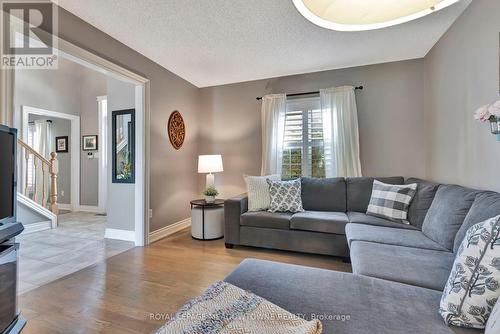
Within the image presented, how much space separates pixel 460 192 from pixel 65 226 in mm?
5396

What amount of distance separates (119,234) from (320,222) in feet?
9.07

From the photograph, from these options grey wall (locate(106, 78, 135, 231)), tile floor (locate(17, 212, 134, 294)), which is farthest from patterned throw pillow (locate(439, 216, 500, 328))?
grey wall (locate(106, 78, 135, 231))

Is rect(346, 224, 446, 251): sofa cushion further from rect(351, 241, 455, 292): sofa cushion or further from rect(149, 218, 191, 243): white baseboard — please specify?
rect(149, 218, 191, 243): white baseboard

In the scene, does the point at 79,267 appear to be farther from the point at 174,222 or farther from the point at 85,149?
the point at 85,149

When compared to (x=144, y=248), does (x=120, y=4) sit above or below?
above

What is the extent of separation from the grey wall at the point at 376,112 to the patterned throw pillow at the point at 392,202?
0.79 metres

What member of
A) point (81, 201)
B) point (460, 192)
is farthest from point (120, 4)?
point (81, 201)

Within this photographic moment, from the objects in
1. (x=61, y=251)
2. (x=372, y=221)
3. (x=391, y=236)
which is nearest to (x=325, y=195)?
(x=372, y=221)

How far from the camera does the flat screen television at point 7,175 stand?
137cm

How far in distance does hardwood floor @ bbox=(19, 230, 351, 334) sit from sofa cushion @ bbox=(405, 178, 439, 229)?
33.6 inches

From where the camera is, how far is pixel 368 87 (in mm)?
3387

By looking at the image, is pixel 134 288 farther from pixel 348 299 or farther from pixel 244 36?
pixel 244 36

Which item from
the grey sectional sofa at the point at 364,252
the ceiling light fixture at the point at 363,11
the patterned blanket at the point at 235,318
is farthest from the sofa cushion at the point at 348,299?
the ceiling light fixture at the point at 363,11

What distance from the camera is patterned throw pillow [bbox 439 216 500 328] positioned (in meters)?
0.89
